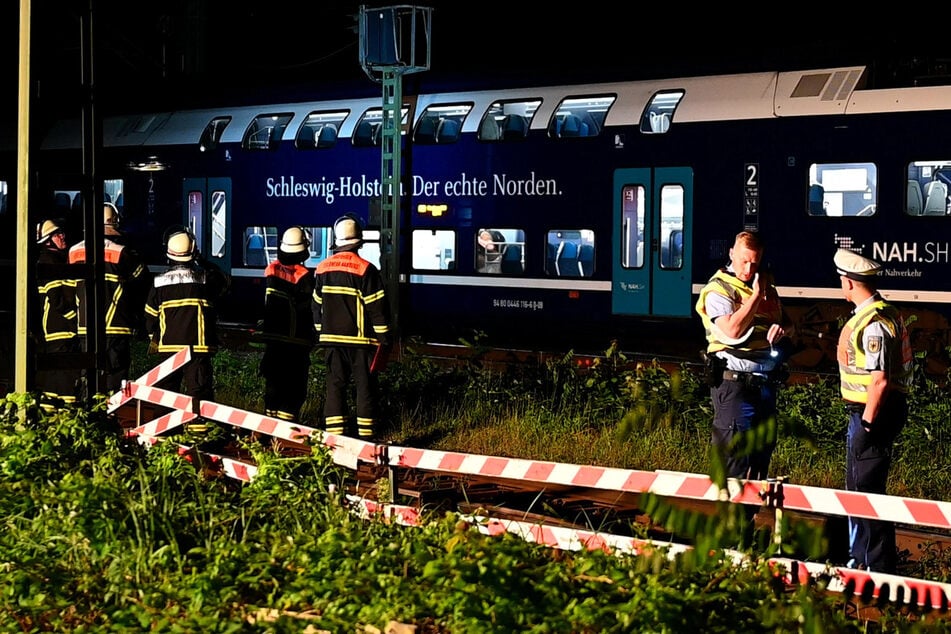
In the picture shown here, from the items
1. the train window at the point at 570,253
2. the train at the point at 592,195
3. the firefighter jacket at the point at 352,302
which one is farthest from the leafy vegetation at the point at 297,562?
the train window at the point at 570,253

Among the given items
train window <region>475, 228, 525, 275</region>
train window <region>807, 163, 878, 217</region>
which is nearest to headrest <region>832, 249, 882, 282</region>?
train window <region>807, 163, 878, 217</region>

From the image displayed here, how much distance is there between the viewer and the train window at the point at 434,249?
71.3 ft

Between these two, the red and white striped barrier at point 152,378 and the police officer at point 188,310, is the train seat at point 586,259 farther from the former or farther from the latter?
the red and white striped barrier at point 152,378

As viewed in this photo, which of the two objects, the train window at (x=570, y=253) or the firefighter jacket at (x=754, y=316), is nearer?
the firefighter jacket at (x=754, y=316)

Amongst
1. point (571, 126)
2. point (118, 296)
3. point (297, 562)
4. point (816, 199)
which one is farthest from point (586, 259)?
point (297, 562)

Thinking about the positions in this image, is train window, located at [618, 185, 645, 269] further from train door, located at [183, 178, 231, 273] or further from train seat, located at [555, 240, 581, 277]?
train door, located at [183, 178, 231, 273]

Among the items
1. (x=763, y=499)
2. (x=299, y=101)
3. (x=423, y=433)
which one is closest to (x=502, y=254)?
(x=299, y=101)

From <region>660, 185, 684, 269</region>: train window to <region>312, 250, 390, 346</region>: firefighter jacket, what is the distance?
26.2 feet

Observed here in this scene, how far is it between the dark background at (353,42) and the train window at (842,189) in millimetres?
1575

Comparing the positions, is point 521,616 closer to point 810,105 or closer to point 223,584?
point 223,584

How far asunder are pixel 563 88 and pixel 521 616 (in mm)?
16325

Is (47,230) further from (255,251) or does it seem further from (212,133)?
(212,133)

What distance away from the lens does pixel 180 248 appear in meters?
12.4

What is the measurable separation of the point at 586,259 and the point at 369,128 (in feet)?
14.3
